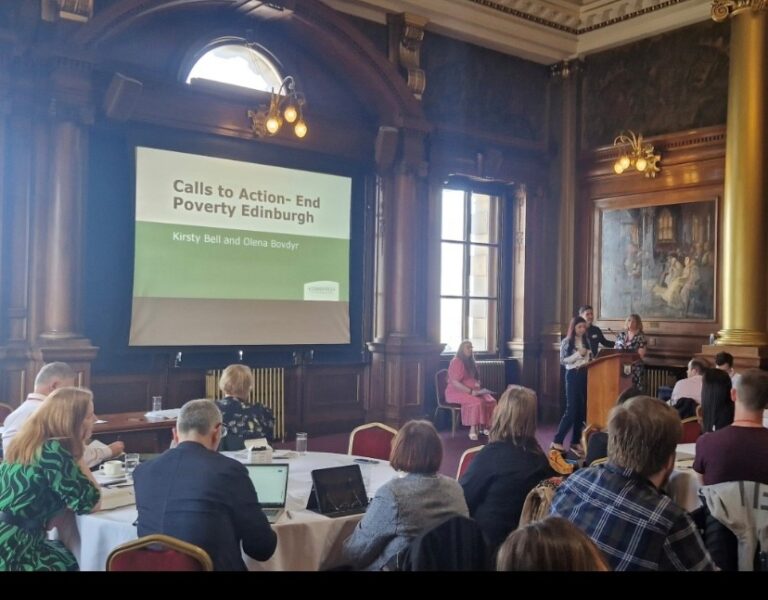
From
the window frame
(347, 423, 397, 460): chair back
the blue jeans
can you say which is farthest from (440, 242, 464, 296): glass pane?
(347, 423, 397, 460): chair back

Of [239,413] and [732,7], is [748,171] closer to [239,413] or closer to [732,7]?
[732,7]

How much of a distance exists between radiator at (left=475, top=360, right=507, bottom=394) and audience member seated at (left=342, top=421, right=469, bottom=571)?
7243mm

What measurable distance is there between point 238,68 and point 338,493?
19.6ft

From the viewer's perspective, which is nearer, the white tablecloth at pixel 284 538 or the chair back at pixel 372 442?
the white tablecloth at pixel 284 538

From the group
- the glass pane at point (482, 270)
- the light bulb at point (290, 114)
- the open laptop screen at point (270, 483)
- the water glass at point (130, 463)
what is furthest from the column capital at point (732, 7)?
the water glass at point (130, 463)

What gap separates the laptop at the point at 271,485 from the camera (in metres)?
3.11

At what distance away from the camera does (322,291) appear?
27.9 feet

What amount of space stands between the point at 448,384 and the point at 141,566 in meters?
6.72

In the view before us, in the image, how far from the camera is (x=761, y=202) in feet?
26.7

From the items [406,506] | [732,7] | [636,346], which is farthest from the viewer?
[636,346]

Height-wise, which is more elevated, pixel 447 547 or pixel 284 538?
pixel 447 547

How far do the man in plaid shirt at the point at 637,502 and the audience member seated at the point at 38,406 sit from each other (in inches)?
90.6

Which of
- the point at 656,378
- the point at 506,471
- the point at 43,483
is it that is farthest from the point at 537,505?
the point at 656,378

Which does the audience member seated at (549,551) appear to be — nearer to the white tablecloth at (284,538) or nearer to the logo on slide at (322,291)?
the white tablecloth at (284,538)
